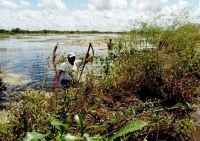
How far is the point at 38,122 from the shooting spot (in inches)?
92.9

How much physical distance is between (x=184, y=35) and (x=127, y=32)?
2.26 m

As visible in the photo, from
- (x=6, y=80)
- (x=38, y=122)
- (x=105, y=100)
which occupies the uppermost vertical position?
(x=38, y=122)

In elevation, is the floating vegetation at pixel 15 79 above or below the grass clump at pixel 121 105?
below

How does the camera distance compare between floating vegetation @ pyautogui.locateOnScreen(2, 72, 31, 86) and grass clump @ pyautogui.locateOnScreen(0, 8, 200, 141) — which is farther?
floating vegetation @ pyautogui.locateOnScreen(2, 72, 31, 86)

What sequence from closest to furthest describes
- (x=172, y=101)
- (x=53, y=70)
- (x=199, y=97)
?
(x=172, y=101), (x=199, y=97), (x=53, y=70)

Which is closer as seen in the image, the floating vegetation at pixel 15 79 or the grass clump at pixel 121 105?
the grass clump at pixel 121 105

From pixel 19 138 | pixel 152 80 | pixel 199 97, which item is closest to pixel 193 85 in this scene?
pixel 199 97

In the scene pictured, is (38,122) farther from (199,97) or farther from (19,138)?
(199,97)

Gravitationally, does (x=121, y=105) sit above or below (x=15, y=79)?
above

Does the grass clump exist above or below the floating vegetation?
above

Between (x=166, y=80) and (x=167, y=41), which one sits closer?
(x=166, y=80)

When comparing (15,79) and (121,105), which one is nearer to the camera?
(121,105)

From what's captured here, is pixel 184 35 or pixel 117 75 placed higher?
pixel 184 35

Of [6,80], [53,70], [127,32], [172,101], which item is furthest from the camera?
[53,70]
